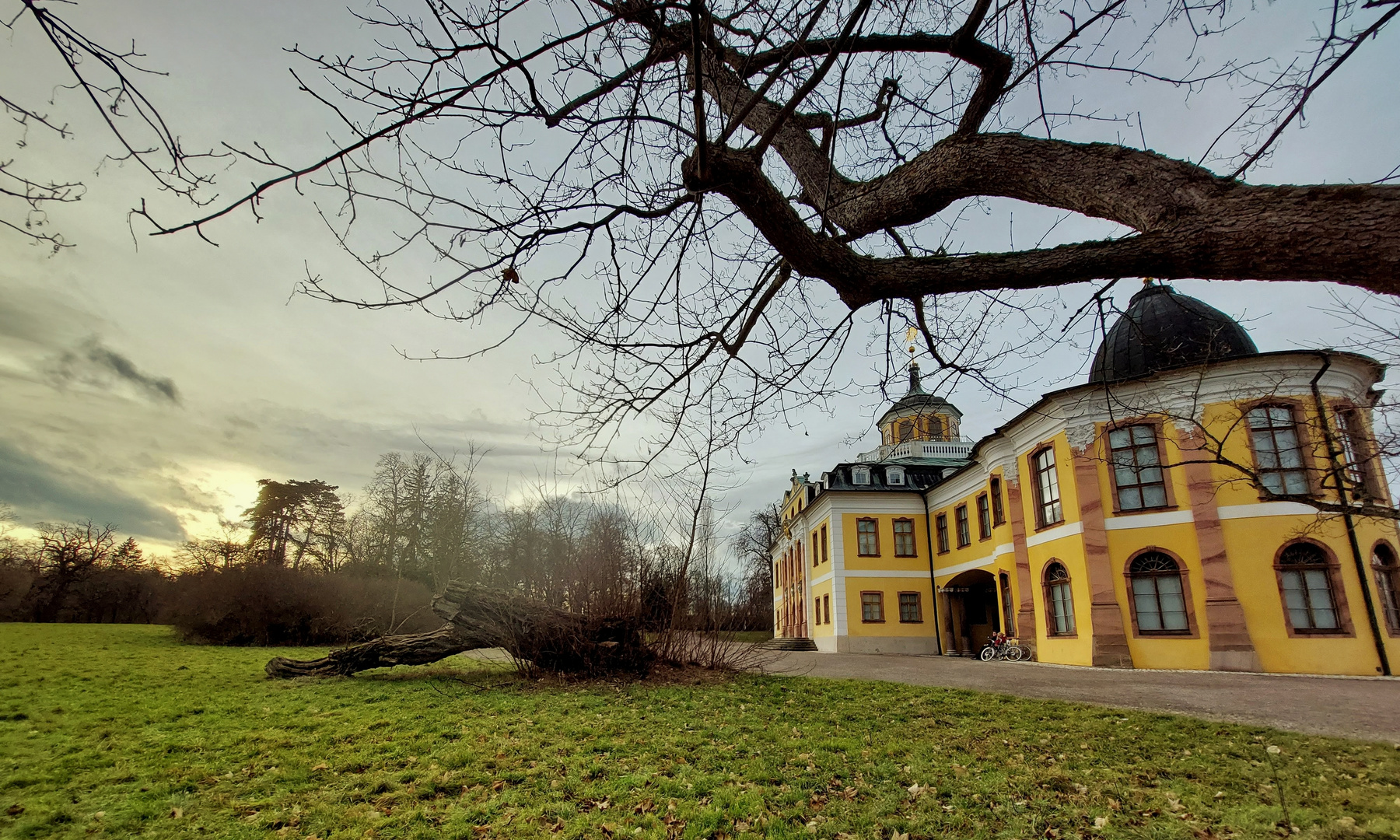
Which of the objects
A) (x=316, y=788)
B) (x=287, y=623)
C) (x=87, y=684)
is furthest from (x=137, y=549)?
(x=316, y=788)

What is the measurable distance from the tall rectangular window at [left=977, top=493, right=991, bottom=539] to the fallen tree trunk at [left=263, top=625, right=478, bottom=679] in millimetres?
18636

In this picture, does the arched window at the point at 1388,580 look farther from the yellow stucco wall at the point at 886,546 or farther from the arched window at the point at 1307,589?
the yellow stucco wall at the point at 886,546

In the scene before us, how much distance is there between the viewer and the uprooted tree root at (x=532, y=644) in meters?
10.4

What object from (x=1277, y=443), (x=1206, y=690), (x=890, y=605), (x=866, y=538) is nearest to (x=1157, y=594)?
(x=1277, y=443)

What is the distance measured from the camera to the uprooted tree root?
1041 centimetres

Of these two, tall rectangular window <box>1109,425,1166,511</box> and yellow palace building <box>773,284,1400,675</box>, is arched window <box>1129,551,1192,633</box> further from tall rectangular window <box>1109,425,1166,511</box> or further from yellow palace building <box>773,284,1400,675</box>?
tall rectangular window <box>1109,425,1166,511</box>

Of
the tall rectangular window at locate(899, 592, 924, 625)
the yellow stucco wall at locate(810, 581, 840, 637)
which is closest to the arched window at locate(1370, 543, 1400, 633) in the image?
the tall rectangular window at locate(899, 592, 924, 625)

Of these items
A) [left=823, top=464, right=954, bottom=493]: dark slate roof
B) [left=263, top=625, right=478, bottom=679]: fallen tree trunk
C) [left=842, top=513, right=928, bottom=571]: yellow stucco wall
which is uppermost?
[left=823, top=464, right=954, bottom=493]: dark slate roof

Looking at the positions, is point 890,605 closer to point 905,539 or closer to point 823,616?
point 905,539

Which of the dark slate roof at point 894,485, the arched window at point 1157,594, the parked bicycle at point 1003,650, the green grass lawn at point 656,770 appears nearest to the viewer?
the green grass lawn at point 656,770

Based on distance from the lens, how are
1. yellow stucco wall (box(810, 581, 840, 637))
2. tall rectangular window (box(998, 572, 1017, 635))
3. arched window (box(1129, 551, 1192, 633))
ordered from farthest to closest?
1. yellow stucco wall (box(810, 581, 840, 637))
2. tall rectangular window (box(998, 572, 1017, 635))
3. arched window (box(1129, 551, 1192, 633))

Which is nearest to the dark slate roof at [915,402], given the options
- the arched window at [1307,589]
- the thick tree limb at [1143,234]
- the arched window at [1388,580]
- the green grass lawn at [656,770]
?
the thick tree limb at [1143,234]

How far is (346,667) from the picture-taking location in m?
11.3

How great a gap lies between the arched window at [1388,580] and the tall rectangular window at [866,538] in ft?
52.2
